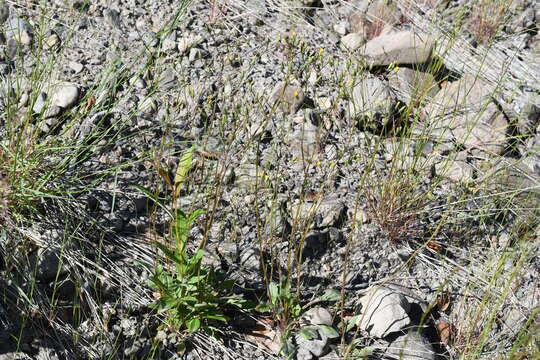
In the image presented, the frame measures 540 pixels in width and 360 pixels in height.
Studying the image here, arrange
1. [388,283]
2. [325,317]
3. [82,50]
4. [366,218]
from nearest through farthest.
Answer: [325,317], [388,283], [366,218], [82,50]

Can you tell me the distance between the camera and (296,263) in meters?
2.42

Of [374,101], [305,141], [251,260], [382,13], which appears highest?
[382,13]

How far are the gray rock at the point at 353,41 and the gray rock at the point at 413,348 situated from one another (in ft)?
5.24

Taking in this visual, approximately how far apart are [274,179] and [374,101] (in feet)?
2.07

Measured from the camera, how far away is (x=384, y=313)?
2256 mm

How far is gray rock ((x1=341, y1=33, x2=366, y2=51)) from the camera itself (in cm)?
323

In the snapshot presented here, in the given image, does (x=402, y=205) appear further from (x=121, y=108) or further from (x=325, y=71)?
(x=121, y=108)

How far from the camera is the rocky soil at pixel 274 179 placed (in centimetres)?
221

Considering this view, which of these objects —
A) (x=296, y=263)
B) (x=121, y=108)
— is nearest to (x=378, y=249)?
(x=296, y=263)

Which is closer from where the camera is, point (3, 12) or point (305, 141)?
point (305, 141)

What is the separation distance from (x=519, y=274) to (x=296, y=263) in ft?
2.97

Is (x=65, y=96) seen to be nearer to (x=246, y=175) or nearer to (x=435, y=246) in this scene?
(x=246, y=175)

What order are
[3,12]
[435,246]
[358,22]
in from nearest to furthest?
1. [435,246]
2. [3,12]
3. [358,22]

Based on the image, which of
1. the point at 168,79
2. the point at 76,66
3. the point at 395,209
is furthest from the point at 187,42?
the point at 395,209
